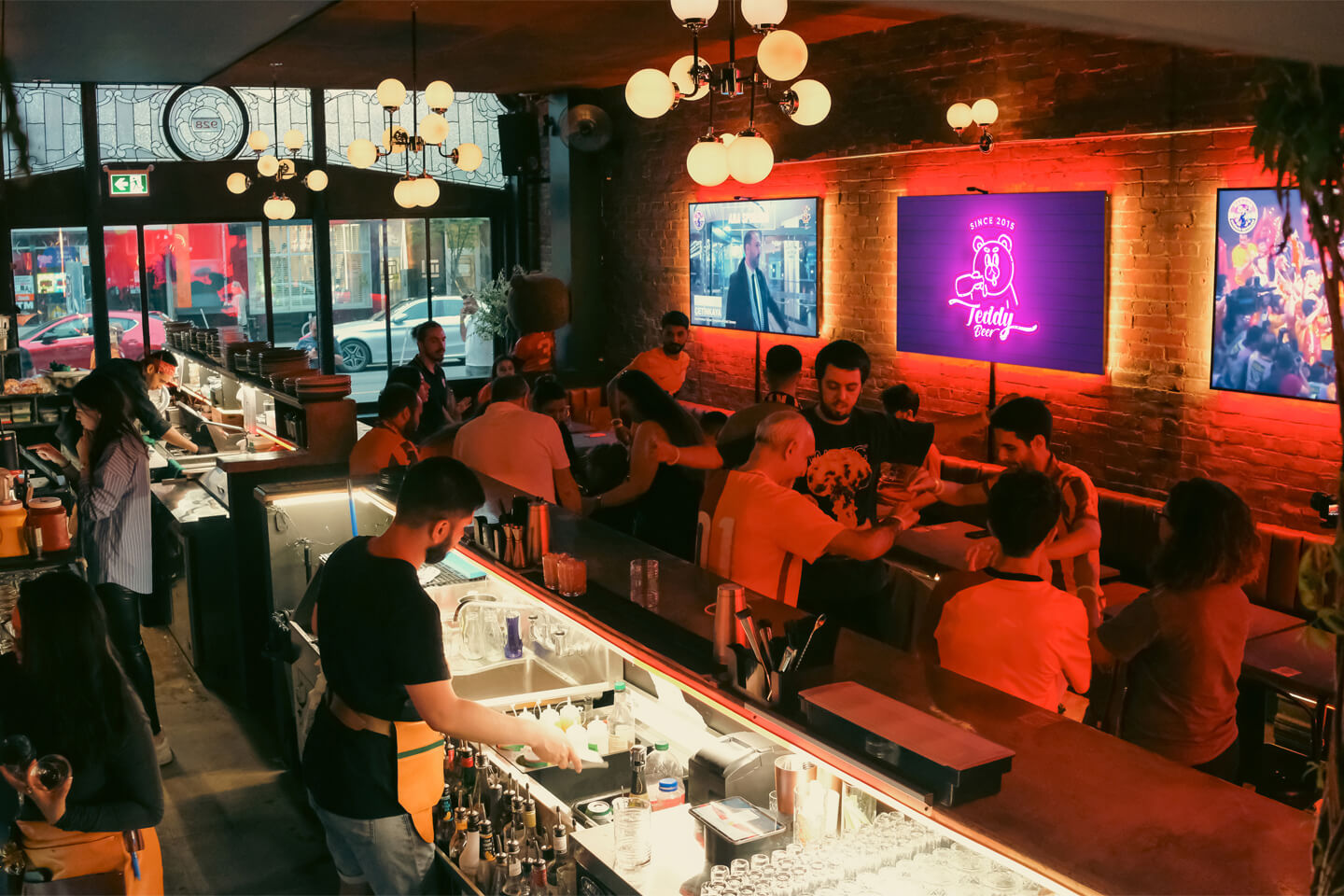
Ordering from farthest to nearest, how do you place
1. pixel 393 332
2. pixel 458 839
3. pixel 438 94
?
pixel 393 332
pixel 438 94
pixel 458 839

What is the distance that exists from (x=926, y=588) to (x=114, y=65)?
7.81 m

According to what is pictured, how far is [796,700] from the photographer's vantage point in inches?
94.5

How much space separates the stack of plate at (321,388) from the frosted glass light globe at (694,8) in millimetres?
2749

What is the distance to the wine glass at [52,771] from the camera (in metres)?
2.88

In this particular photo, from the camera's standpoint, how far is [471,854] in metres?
3.16

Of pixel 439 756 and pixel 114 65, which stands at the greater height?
pixel 114 65

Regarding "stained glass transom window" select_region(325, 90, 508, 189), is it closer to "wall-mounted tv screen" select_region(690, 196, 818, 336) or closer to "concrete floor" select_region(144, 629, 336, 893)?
"wall-mounted tv screen" select_region(690, 196, 818, 336)

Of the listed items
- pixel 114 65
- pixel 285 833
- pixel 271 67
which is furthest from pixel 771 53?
pixel 114 65

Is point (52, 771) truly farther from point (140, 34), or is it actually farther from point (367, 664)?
point (140, 34)

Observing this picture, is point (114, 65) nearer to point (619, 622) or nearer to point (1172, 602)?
point (619, 622)

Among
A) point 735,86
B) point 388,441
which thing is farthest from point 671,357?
point 735,86

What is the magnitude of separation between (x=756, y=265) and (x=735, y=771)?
717cm

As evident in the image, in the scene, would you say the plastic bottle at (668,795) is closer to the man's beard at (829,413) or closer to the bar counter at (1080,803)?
the bar counter at (1080,803)

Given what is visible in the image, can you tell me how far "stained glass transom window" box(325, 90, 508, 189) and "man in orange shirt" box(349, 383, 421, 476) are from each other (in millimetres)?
7740
